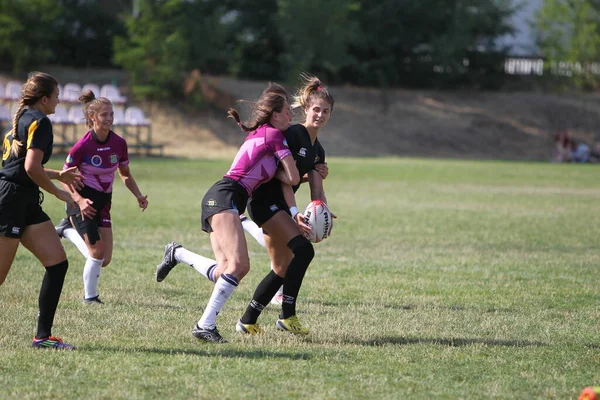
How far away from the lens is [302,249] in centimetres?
655

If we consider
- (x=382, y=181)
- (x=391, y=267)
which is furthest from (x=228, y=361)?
(x=382, y=181)

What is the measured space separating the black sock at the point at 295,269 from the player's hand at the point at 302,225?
0.07 m

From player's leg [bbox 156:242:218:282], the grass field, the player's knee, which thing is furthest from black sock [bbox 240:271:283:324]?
player's leg [bbox 156:242:218:282]

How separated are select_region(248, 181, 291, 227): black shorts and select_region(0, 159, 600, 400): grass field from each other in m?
0.90

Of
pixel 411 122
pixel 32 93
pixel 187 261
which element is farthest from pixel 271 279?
pixel 411 122

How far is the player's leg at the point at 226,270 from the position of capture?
20.7 ft

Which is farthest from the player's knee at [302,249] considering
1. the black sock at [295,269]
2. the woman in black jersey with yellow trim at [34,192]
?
the woman in black jersey with yellow trim at [34,192]

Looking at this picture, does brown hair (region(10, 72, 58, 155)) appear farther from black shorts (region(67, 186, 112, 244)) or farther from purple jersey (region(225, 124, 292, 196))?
black shorts (region(67, 186, 112, 244))

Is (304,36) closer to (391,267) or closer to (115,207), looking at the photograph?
(115,207)

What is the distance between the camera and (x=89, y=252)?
8219 mm

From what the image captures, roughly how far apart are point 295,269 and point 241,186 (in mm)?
745

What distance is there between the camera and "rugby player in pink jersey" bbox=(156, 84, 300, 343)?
20.7ft

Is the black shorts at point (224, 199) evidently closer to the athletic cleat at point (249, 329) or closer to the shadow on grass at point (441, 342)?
the athletic cleat at point (249, 329)

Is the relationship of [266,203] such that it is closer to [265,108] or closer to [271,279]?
[271,279]
